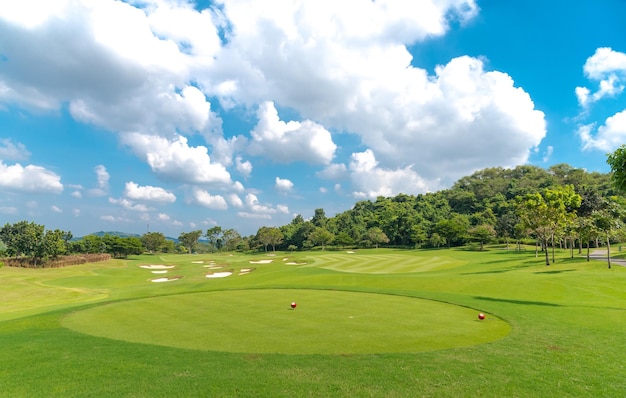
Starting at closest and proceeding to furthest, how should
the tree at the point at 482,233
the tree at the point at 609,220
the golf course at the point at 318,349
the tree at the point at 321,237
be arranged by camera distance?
1. the golf course at the point at 318,349
2. the tree at the point at 609,220
3. the tree at the point at 482,233
4. the tree at the point at 321,237

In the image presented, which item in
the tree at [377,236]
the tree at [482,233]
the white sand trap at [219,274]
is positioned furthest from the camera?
the tree at [377,236]

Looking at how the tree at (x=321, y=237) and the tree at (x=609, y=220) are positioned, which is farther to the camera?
the tree at (x=321, y=237)

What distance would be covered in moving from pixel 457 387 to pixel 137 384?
6.60 meters

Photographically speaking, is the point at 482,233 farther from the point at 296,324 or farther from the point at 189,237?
the point at 189,237

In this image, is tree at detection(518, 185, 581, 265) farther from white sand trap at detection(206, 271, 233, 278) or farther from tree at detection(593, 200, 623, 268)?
white sand trap at detection(206, 271, 233, 278)

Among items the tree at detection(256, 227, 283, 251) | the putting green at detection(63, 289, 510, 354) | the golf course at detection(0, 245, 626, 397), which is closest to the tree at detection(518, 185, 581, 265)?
the golf course at detection(0, 245, 626, 397)

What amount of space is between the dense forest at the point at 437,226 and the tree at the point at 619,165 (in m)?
24.7

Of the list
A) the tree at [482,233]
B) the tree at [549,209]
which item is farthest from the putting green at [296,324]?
the tree at [482,233]

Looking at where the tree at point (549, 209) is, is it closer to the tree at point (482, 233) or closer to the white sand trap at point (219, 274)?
the tree at point (482, 233)

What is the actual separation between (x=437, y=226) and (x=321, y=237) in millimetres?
35609

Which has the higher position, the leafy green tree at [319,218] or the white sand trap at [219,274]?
the leafy green tree at [319,218]

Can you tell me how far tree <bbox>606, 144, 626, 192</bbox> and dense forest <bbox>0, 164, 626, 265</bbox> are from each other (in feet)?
81.2

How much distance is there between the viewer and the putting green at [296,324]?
962 centimetres

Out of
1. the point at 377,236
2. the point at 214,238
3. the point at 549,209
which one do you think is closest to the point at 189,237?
the point at 214,238
